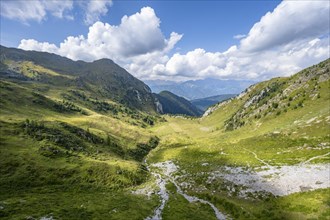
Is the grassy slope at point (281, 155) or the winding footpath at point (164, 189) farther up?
the grassy slope at point (281, 155)

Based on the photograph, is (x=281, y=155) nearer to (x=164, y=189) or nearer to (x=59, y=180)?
(x=164, y=189)

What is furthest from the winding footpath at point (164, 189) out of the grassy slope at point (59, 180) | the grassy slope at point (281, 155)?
the grassy slope at point (59, 180)

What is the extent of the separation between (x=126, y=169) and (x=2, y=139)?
5185 centimetres

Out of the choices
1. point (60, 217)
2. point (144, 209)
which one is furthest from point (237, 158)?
point (60, 217)

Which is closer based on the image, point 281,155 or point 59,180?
point 59,180

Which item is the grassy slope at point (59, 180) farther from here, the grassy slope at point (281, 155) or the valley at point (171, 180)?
the grassy slope at point (281, 155)

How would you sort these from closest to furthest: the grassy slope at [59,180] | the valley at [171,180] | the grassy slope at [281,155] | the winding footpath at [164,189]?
1. the grassy slope at [281,155]
2. the valley at [171,180]
3. the winding footpath at [164,189]
4. the grassy slope at [59,180]

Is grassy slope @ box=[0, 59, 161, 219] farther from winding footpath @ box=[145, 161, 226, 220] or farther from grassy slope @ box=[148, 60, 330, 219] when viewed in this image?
grassy slope @ box=[148, 60, 330, 219]

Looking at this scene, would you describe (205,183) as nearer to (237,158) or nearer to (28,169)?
(237,158)

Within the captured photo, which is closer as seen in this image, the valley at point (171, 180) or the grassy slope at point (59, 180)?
the valley at point (171, 180)

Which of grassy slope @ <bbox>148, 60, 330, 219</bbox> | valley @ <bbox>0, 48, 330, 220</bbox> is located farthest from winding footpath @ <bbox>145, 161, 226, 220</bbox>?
grassy slope @ <bbox>148, 60, 330, 219</bbox>

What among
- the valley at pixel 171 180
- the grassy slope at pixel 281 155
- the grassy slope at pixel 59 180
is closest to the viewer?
the grassy slope at pixel 281 155

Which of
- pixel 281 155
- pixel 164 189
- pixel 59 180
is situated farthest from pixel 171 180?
pixel 281 155

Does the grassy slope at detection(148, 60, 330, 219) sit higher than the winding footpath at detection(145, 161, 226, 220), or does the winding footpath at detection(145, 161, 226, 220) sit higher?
the grassy slope at detection(148, 60, 330, 219)
